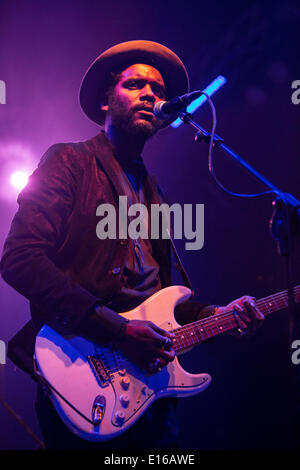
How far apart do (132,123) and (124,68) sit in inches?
22.7

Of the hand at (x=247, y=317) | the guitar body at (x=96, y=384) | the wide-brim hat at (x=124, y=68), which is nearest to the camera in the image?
the guitar body at (x=96, y=384)

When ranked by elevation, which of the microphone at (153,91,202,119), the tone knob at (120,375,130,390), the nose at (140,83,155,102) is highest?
the nose at (140,83,155,102)

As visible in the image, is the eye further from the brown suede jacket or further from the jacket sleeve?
the jacket sleeve

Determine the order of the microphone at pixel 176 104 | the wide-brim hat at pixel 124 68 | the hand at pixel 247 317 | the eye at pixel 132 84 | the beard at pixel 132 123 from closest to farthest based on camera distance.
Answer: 1. the microphone at pixel 176 104
2. the hand at pixel 247 317
3. the beard at pixel 132 123
4. the eye at pixel 132 84
5. the wide-brim hat at pixel 124 68

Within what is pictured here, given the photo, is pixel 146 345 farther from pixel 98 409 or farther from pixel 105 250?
pixel 105 250

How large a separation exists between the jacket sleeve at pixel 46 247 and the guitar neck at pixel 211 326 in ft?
1.88

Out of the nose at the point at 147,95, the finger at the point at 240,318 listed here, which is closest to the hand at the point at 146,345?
the finger at the point at 240,318

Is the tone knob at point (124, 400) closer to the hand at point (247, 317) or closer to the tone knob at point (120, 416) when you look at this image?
the tone knob at point (120, 416)

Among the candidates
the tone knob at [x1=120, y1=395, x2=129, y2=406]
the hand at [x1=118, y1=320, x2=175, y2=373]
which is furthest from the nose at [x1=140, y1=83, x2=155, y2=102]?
the tone knob at [x1=120, y1=395, x2=129, y2=406]

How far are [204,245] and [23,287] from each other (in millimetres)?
2419

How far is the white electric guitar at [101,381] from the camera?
56.3 inches

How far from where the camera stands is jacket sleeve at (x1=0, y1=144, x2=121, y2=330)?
1.53m

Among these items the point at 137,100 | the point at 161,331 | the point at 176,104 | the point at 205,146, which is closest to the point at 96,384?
the point at 161,331

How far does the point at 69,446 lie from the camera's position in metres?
1.47
